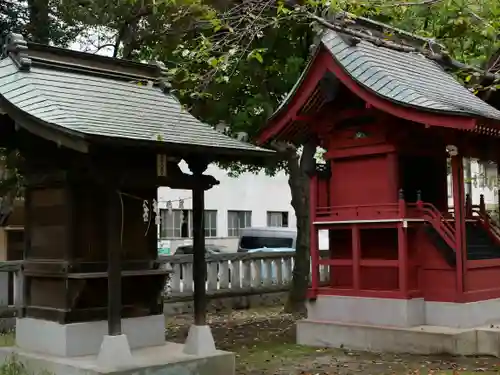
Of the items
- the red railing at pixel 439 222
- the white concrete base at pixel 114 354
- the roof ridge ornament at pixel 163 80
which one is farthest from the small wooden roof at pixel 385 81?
the white concrete base at pixel 114 354

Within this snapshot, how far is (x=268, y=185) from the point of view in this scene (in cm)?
3750

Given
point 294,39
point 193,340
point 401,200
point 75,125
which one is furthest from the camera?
point 294,39

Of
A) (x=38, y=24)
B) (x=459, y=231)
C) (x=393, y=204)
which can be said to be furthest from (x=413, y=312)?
(x=38, y=24)

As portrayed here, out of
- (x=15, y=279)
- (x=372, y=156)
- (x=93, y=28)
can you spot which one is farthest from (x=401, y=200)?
(x=93, y=28)

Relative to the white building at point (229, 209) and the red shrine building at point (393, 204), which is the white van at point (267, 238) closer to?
the white building at point (229, 209)

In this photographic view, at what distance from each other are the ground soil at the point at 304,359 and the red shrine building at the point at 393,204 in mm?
369

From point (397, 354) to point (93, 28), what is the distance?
11034 mm

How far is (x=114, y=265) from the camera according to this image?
8125 mm

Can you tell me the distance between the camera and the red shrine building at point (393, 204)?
10.7m

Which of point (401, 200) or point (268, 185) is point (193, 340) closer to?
point (401, 200)

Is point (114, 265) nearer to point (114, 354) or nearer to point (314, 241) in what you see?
point (114, 354)

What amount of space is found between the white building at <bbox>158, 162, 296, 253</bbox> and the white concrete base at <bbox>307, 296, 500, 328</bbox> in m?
20.2

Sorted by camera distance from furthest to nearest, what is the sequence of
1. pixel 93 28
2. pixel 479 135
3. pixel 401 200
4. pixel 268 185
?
pixel 268 185 < pixel 93 28 < pixel 479 135 < pixel 401 200

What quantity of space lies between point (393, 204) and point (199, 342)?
4.22 m
